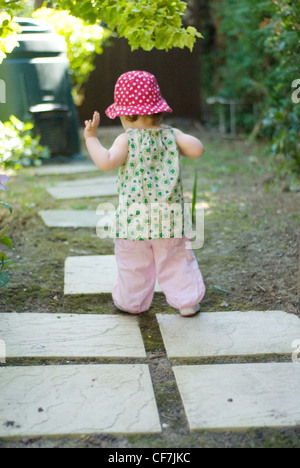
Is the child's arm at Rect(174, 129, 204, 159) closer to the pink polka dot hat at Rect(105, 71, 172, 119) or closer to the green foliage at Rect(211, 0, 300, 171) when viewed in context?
the pink polka dot hat at Rect(105, 71, 172, 119)

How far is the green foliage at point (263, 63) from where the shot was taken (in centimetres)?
431

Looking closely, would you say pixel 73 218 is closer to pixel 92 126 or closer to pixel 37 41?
pixel 92 126

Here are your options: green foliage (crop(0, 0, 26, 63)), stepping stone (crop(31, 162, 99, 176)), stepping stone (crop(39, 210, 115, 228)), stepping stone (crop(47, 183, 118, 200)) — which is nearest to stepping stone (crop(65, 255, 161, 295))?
stepping stone (crop(39, 210, 115, 228))

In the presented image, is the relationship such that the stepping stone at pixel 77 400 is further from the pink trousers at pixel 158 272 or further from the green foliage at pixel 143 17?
the green foliage at pixel 143 17

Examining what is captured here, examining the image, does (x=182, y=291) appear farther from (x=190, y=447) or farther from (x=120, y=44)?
(x=120, y=44)

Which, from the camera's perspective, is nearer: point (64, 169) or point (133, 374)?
point (133, 374)

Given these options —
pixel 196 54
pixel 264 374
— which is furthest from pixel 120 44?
pixel 264 374

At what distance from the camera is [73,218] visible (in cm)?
400

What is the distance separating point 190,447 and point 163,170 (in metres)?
1.22

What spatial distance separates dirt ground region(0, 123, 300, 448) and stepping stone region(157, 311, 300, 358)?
5 cm

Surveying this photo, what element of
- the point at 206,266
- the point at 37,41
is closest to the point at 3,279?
the point at 206,266

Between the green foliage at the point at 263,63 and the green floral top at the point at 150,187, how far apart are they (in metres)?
1.75

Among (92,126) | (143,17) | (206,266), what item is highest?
(143,17)

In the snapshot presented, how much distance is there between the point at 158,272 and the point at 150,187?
1.36 feet
